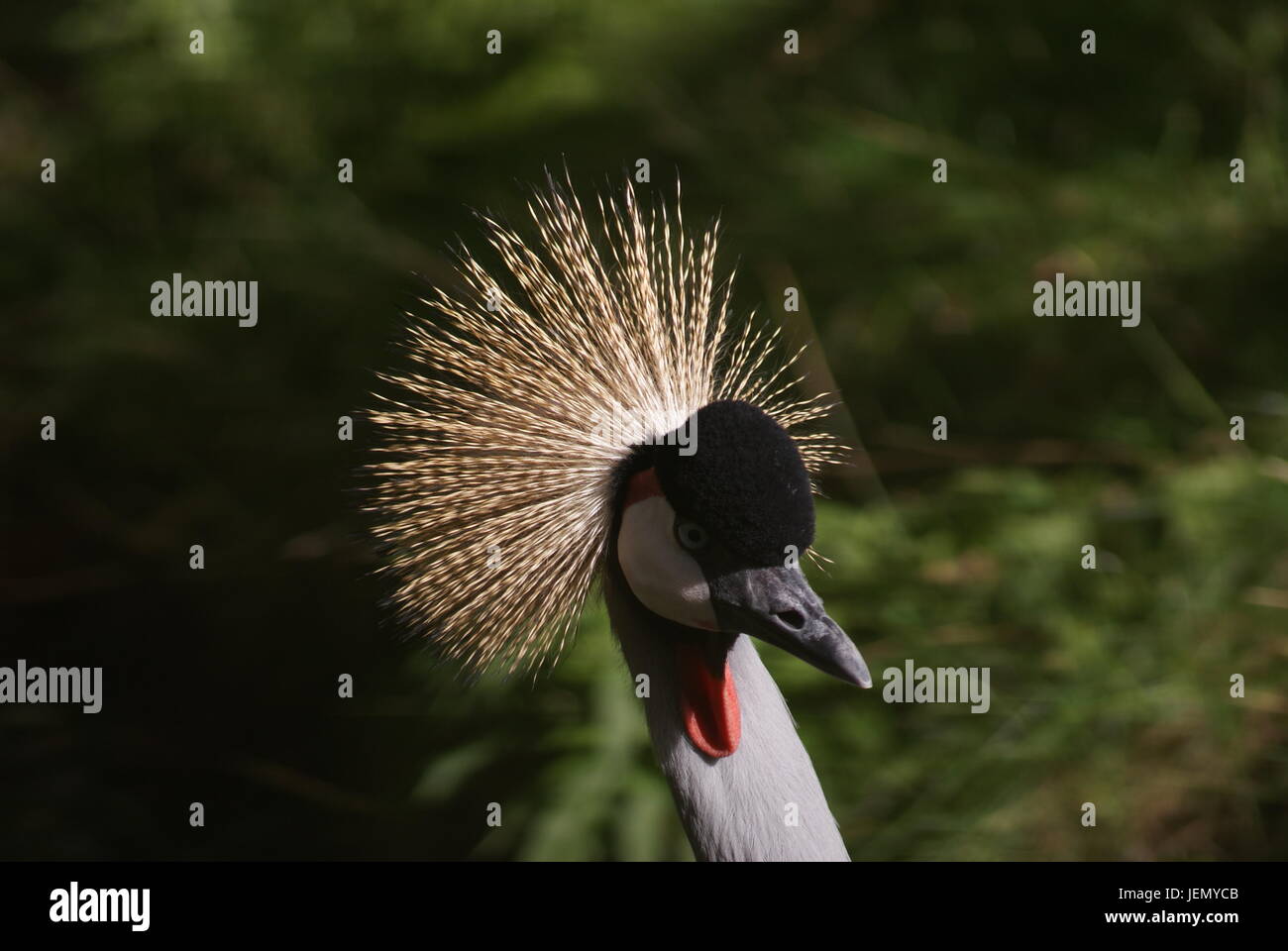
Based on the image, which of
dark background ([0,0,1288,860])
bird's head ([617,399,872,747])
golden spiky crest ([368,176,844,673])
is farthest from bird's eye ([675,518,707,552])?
dark background ([0,0,1288,860])

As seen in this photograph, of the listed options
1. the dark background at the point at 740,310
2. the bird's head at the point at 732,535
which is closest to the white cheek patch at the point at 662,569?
the bird's head at the point at 732,535

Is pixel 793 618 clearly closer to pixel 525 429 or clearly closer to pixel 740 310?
pixel 525 429

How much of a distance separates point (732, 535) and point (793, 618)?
0.09m

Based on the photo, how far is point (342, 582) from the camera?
2.59 m

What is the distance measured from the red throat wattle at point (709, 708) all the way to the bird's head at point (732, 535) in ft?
0.14

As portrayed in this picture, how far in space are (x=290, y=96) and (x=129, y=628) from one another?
4.25 ft

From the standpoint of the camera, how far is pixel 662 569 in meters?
1.06

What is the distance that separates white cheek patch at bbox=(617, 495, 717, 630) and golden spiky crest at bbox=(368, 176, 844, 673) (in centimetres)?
6

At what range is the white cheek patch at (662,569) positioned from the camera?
3.44ft

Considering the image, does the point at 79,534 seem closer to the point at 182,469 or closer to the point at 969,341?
the point at 182,469

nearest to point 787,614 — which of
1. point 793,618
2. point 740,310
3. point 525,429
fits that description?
point 793,618

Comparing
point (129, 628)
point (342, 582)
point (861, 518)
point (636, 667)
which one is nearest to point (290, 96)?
point (342, 582)

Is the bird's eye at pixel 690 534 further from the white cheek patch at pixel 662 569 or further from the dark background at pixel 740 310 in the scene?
the dark background at pixel 740 310

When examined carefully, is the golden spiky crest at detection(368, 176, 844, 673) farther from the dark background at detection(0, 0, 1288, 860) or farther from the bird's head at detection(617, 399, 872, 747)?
the dark background at detection(0, 0, 1288, 860)
